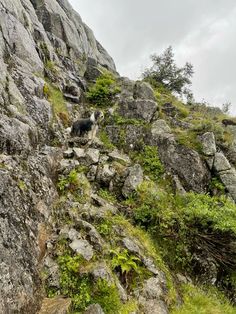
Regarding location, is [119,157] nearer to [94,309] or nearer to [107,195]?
[107,195]

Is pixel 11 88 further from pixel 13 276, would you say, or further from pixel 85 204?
pixel 13 276

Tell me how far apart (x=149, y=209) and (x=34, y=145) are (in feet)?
15.3

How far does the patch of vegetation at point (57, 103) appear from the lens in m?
15.0

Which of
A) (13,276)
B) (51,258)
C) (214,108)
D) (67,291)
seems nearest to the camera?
(13,276)

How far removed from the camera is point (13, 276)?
6.67 meters

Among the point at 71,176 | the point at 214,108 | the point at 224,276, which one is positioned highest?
the point at 214,108

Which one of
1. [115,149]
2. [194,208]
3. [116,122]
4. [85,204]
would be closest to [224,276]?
[194,208]

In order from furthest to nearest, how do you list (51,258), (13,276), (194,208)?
1. (194,208)
2. (51,258)
3. (13,276)

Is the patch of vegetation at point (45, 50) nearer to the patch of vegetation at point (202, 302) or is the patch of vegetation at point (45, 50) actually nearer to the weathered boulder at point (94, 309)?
the patch of vegetation at point (202, 302)

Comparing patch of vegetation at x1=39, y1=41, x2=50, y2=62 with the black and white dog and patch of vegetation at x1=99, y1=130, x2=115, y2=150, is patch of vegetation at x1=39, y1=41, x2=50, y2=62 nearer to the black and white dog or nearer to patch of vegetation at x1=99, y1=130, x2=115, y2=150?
the black and white dog

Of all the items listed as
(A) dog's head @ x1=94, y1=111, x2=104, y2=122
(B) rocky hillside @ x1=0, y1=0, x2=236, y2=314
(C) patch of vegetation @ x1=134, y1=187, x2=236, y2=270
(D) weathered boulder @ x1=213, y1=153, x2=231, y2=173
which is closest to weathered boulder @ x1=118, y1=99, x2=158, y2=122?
(B) rocky hillside @ x1=0, y1=0, x2=236, y2=314

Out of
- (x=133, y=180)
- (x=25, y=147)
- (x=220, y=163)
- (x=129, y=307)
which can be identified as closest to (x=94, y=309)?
(x=129, y=307)

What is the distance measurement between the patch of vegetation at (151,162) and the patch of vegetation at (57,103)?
384 cm

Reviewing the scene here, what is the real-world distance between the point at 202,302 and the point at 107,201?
14.4ft
